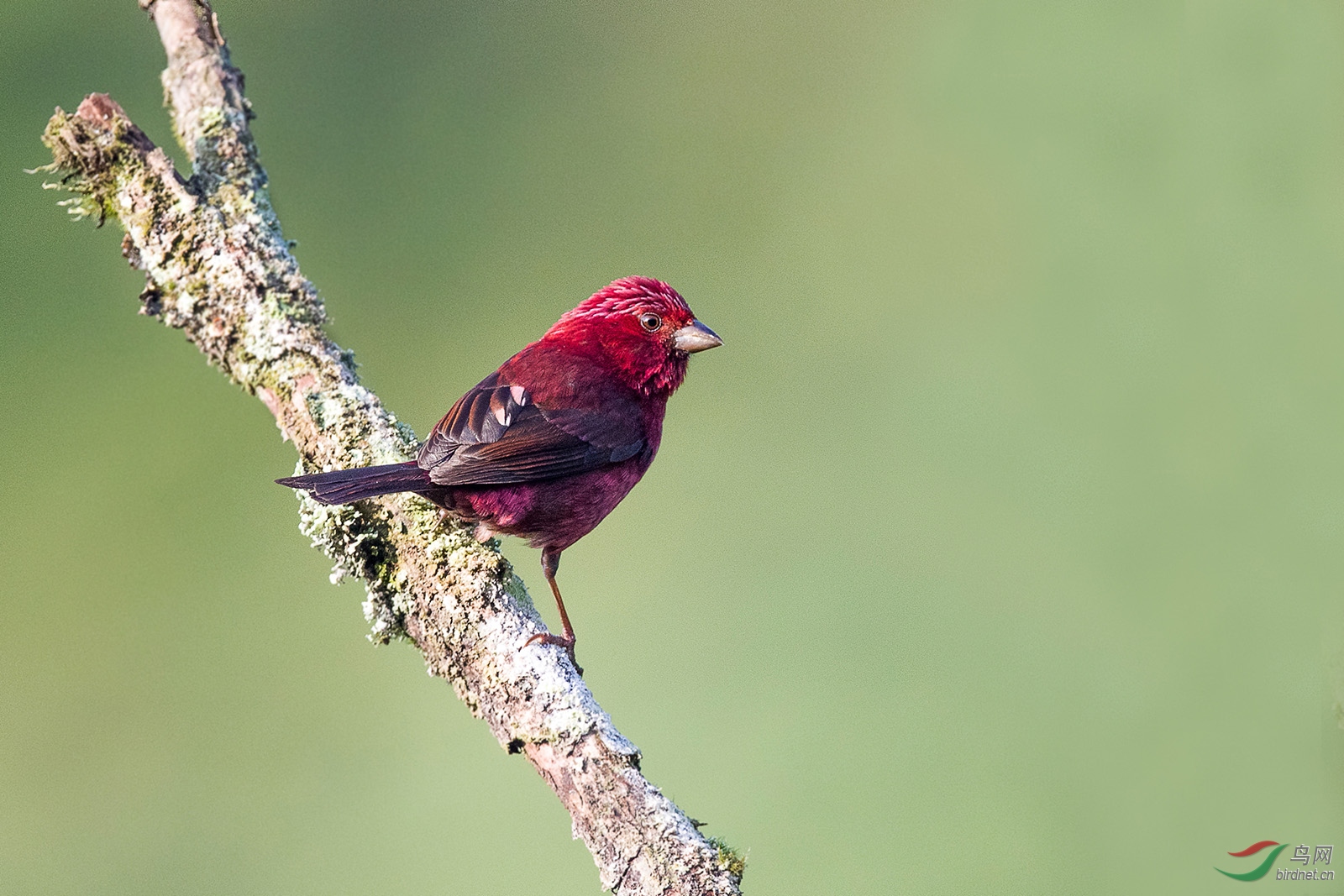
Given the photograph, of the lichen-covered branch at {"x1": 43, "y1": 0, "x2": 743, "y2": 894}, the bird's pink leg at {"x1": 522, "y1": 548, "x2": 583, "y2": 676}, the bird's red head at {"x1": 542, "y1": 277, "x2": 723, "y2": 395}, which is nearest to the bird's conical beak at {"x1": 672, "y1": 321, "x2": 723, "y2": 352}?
the bird's red head at {"x1": 542, "y1": 277, "x2": 723, "y2": 395}

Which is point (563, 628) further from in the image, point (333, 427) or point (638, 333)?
point (638, 333)

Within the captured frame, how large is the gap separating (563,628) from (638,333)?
39.6 inches

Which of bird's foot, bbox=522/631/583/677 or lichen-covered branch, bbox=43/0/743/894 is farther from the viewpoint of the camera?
bird's foot, bbox=522/631/583/677

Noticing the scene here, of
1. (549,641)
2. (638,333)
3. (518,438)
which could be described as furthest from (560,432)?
(549,641)

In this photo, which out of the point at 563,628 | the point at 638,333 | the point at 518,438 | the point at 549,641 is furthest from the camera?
the point at 638,333

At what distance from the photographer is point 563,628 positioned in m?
3.47

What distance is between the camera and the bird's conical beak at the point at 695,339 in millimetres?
3818

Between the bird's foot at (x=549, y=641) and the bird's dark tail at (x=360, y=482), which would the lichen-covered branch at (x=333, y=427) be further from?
the bird's dark tail at (x=360, y=482)

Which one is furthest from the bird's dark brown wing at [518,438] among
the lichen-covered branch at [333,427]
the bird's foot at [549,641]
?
the bird's foot at [549,641]

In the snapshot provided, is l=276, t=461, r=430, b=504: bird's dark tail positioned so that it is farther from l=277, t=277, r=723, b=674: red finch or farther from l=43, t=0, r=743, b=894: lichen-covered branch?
l=43, t=0, r=743, b=894: lichen-covered branch

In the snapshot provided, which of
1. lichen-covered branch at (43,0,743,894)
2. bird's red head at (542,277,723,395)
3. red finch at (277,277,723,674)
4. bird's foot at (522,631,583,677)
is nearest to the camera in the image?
lichen-covered branch at (43,0,743,894)

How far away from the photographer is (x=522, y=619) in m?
2.89

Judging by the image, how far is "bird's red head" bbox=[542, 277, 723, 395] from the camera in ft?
12.4

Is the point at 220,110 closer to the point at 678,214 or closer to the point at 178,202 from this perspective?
the point at 178,202
